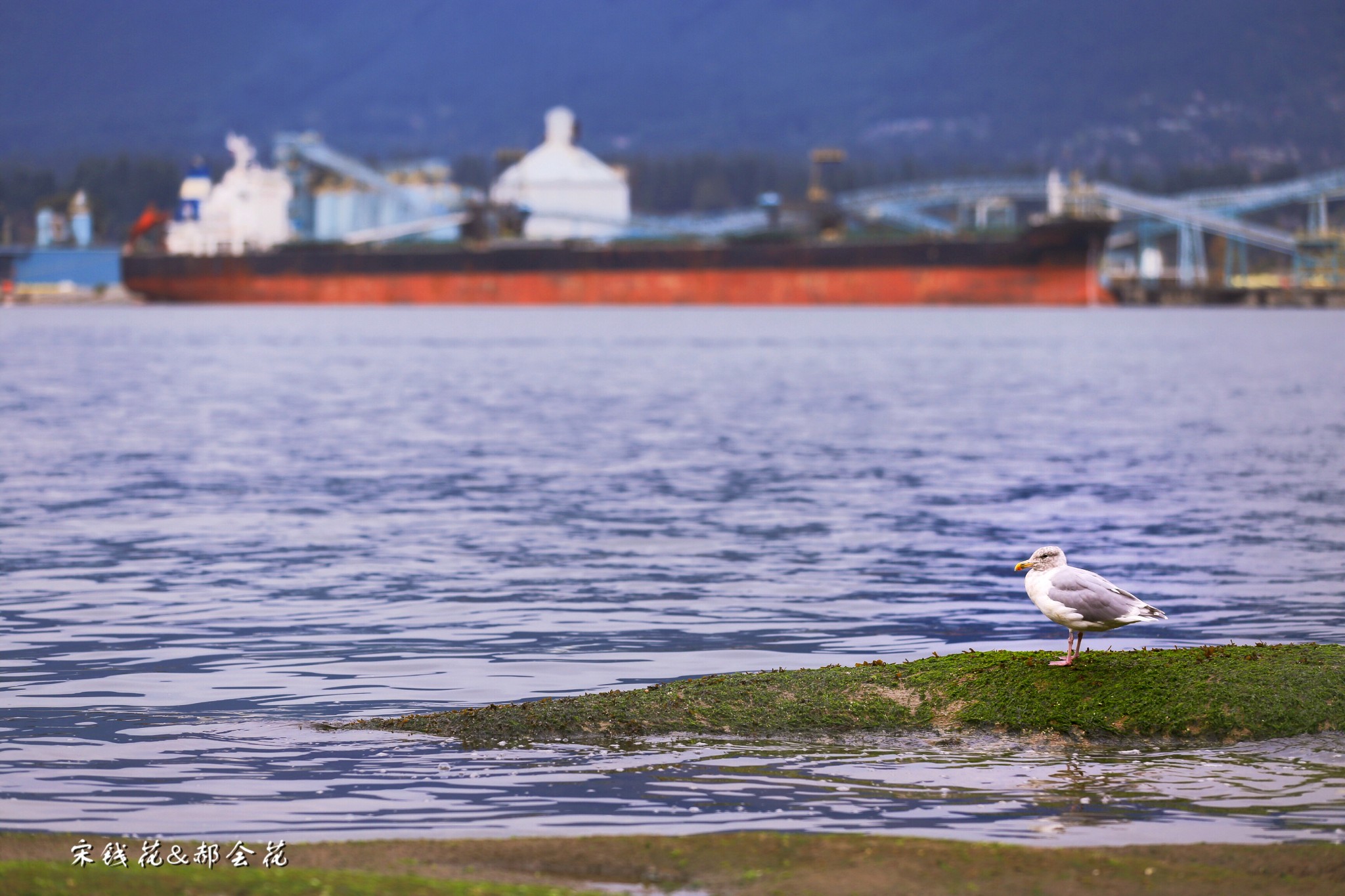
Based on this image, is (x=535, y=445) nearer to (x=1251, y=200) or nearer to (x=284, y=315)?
(x=284, y=315)

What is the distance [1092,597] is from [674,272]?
4417 inches

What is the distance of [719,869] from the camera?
305 inches

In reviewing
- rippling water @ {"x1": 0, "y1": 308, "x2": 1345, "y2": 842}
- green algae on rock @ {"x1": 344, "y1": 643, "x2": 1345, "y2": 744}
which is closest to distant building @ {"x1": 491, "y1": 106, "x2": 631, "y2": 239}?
rippling water @ {"x1": 0, "y1": 308, "x2": 1345, "y2": 842}

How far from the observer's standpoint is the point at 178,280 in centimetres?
14400

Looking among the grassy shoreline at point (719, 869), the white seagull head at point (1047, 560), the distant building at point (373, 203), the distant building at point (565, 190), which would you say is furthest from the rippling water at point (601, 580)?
the distant building at point (373, 203)

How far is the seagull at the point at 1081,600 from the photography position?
32.8ft

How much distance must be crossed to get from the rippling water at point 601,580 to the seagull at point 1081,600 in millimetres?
839

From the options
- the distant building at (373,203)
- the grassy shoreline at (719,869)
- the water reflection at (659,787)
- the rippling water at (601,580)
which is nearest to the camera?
the grassy shoreline at (719,869)

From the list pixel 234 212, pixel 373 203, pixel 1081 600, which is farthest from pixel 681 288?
pixel 1081 600

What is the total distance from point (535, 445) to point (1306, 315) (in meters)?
107

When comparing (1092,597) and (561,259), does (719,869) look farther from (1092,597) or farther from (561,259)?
(561,259)

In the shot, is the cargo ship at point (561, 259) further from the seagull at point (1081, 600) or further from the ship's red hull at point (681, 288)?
the seagull at point (1081, 600)

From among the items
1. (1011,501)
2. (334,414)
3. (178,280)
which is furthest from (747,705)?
(178,280)

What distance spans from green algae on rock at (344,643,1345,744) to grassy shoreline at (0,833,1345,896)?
7.52 ft
